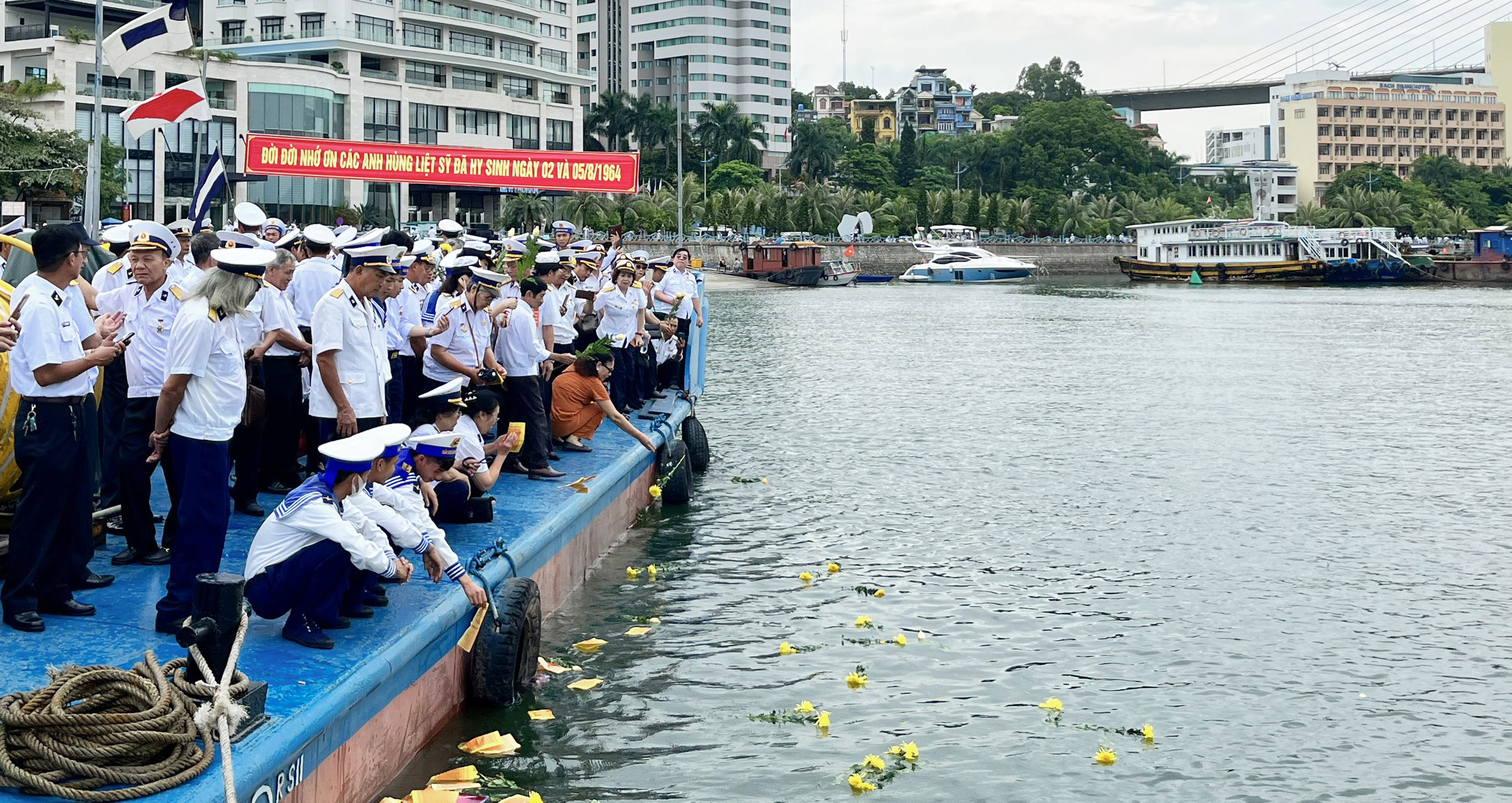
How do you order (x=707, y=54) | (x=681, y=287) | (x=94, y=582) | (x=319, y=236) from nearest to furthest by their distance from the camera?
(x=94, y=582) < (x=319, y=236) < (x=681, y=287) < (x=707, y=54)

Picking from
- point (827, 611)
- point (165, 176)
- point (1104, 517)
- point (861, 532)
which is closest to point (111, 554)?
point (827, 611)

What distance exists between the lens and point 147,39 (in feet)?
64.0

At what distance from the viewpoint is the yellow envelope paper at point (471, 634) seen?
790 cm

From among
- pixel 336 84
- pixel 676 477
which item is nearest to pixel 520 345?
pixel 676 477

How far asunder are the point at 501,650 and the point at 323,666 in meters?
1.62

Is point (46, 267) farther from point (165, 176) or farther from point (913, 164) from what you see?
point (913, 164)

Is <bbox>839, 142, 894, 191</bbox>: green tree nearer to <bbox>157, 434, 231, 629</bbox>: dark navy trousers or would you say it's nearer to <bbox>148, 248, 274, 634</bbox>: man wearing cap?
<bbox>148, 248, 274, 634</bbox>: man wearing cap

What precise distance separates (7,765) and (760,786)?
3.76 m

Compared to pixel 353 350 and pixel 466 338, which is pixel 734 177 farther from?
pixel 353 350

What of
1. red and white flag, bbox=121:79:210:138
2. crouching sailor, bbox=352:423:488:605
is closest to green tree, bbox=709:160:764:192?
red and white flag, bbox=121:79:210:138

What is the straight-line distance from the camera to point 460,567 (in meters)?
7.72

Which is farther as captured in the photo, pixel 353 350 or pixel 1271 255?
pixel 1271 255

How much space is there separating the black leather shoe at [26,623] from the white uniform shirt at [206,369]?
1.05 meters

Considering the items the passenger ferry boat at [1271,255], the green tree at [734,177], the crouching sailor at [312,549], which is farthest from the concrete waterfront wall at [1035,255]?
the crouching sailor at [312,549]
